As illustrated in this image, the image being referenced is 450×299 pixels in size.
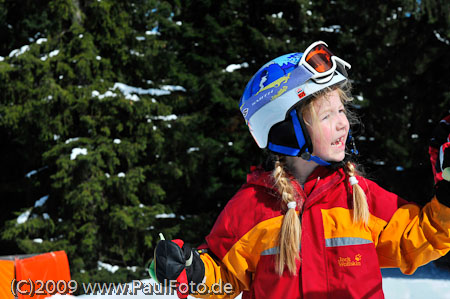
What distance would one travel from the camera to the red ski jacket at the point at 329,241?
2.05m

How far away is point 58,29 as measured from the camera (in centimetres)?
1106

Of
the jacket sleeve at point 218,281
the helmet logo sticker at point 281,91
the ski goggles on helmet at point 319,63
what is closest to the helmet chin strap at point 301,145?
the helmet logo sticker at point 281,91

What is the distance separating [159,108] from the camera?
11617 mm

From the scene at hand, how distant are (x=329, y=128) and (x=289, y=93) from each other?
25 centimetres

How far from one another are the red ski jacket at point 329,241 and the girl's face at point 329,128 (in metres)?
0.11

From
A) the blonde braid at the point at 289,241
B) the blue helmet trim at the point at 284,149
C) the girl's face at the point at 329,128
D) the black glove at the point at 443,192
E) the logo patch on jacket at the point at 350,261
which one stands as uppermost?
the girl's face at the point at 329,128

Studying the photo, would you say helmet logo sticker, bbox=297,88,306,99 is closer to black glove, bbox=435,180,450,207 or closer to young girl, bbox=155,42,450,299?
young girl, bbox=155,42,450,299

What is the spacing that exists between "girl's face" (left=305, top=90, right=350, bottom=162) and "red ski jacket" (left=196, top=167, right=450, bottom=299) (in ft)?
0.37

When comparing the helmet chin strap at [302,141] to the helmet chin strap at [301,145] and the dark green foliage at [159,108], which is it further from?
the dark green foliage at [159,108]

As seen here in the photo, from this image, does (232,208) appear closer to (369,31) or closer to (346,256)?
(346,256)

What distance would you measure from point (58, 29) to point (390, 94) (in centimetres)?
796

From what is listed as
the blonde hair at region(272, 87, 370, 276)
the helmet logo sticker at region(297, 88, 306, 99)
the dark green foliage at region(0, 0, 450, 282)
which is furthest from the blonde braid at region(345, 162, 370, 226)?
the dark green foliage at region(0, 0, 450, 282)

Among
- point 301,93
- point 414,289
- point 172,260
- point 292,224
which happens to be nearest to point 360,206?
point 292,224

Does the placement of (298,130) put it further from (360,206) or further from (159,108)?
(159,108)
